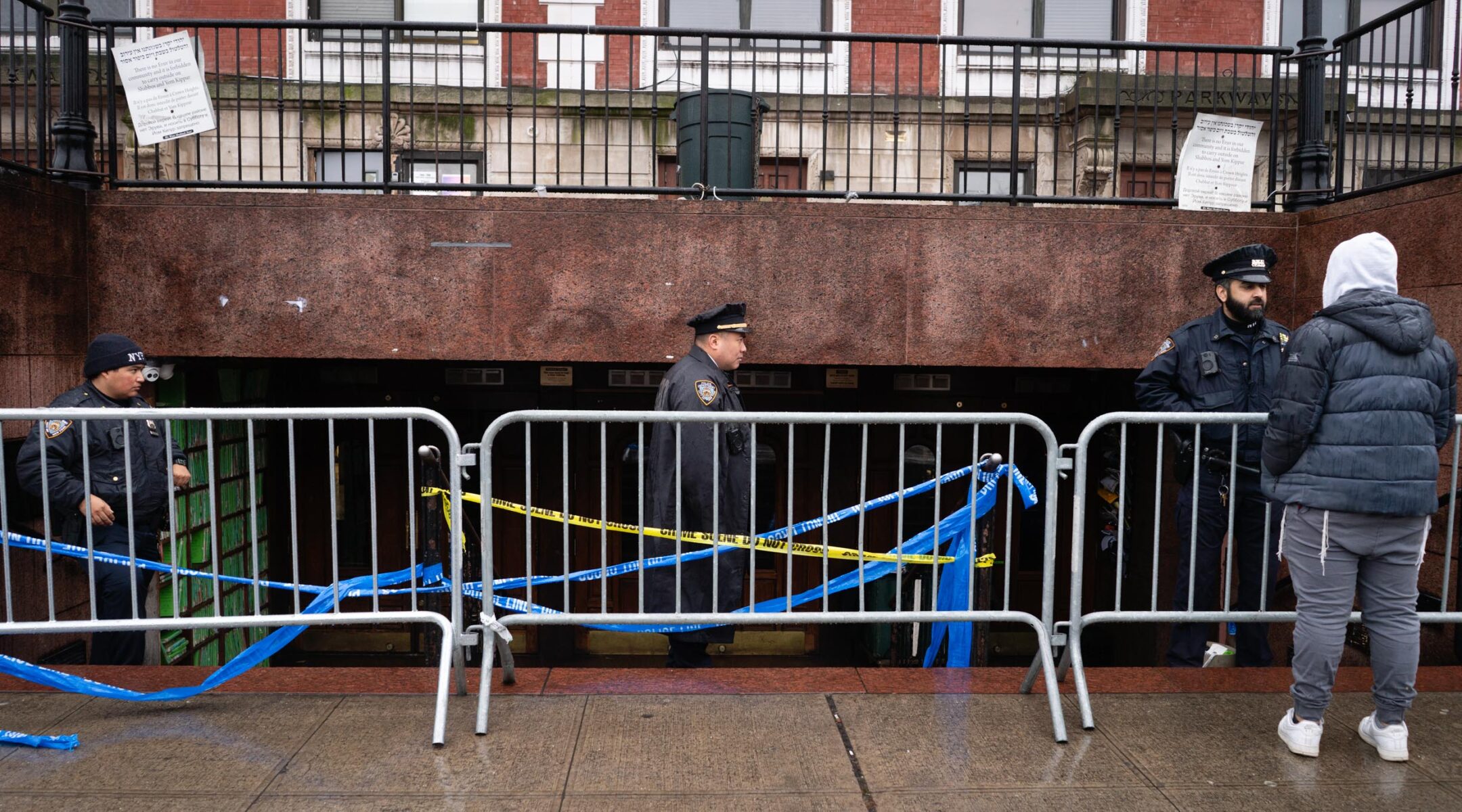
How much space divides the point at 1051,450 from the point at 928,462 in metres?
5.64

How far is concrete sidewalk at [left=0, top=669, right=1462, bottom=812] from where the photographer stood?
3.33 m

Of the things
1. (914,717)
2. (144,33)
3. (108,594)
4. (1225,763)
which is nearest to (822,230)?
(914,717)

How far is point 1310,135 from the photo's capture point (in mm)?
6797

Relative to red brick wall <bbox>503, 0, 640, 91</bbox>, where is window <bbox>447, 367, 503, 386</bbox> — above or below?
below

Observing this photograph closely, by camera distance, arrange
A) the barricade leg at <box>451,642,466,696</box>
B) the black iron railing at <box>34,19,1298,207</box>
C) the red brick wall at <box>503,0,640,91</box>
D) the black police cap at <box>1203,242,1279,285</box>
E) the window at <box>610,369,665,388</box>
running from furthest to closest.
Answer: the red brick wall at <box>503,0,640,91</box>
the black iron railing at <box>34,19,1298,207</box>
the window at <box>610,369,665,388</box>
the black police cap at <box>1203,242,1279,285</box>
the barricade leg at <box>451,642,466,696</box>

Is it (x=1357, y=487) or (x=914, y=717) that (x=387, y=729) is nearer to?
(x=914, y=717)

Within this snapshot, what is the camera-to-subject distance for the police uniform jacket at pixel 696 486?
4840 millimetres

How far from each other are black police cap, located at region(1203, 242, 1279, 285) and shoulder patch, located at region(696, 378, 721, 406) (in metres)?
2.62

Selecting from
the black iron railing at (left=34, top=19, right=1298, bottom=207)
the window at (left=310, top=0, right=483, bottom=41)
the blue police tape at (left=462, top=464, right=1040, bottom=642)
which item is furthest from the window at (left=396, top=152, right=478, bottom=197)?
the blue police tape at (left=462, top=464, right=1040, bottom=642)

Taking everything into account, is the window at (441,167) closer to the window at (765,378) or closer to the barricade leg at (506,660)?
the window at (765,378)

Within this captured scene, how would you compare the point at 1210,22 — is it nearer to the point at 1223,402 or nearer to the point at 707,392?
the point at 1223,402

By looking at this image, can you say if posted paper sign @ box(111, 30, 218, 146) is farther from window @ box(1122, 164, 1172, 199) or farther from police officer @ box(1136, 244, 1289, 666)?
window @ box(1122, 164, 1172, 199)

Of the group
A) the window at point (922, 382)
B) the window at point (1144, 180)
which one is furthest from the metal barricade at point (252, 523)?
the window at point (1144, 180)

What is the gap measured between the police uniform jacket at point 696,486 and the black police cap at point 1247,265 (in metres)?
2.56
